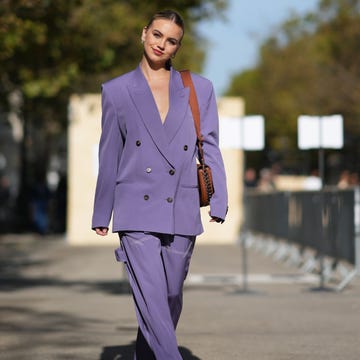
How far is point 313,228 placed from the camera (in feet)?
62.2

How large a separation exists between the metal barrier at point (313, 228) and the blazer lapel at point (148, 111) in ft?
29.3

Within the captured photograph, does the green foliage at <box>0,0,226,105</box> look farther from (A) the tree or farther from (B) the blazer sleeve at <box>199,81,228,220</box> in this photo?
(B) the blazer sleeve at <box>199,81,228,220</box>

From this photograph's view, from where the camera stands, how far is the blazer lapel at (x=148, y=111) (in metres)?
6.48

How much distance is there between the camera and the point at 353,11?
144 ft

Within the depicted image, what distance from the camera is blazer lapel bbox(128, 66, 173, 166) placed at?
21.2 ft

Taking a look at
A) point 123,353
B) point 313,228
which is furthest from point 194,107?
point 313,228

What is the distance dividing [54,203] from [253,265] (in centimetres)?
1723

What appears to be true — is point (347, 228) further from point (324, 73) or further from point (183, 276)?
point (324, 73)

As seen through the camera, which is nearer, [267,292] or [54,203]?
[267,292]

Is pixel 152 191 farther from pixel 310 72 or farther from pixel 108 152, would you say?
pixel 310 72

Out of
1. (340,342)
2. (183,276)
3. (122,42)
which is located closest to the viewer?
(183,276)

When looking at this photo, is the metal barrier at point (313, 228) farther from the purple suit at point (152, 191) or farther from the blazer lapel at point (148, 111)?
the blazer lapel at point (148, 111)

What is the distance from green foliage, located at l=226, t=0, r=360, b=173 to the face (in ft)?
99.9

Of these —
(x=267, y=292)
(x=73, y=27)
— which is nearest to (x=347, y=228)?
(x=267, y=292)
